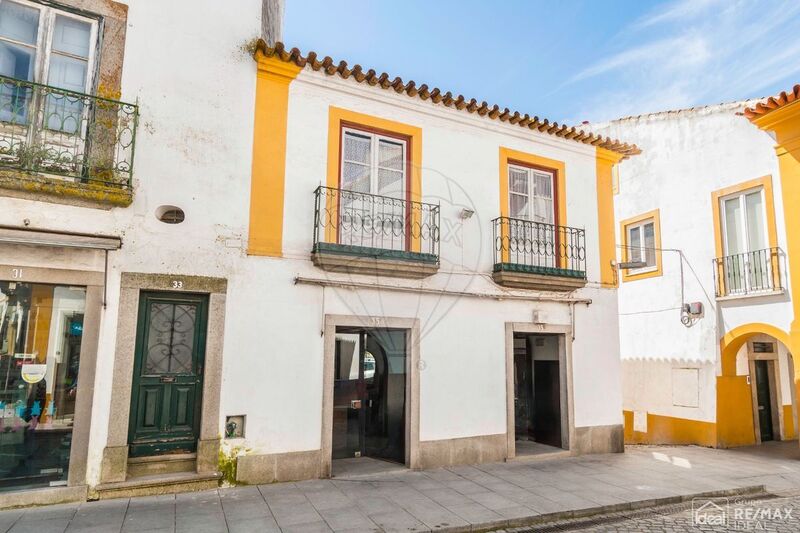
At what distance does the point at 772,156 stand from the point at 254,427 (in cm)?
1040

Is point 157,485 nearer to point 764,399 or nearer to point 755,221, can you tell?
point 755,221

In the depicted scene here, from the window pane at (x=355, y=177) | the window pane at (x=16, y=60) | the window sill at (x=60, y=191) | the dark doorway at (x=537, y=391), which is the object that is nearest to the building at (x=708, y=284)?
the dark doorway at (x=537, y=391)

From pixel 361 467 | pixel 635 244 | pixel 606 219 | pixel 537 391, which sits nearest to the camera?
pixel 361 467

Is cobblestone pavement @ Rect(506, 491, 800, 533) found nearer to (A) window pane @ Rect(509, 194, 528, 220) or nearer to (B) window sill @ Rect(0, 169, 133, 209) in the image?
(A) window pane @ Rect(509, 194, 528, 220)

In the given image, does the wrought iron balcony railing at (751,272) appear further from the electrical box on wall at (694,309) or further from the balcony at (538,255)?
the balcony at (538,255)

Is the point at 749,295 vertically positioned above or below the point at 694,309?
above

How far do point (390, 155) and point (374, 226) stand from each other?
119cm

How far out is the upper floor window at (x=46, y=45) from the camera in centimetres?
566

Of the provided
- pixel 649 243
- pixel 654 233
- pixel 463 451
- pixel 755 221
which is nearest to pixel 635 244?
pixel 649 243

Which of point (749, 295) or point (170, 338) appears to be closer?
point (170, 338)

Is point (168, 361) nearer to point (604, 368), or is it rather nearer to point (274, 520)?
point (274, 520)

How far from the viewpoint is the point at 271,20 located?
7832mm

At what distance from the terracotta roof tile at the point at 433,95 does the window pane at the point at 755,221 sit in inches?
108

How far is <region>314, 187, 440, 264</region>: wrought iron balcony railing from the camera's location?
6891mm
